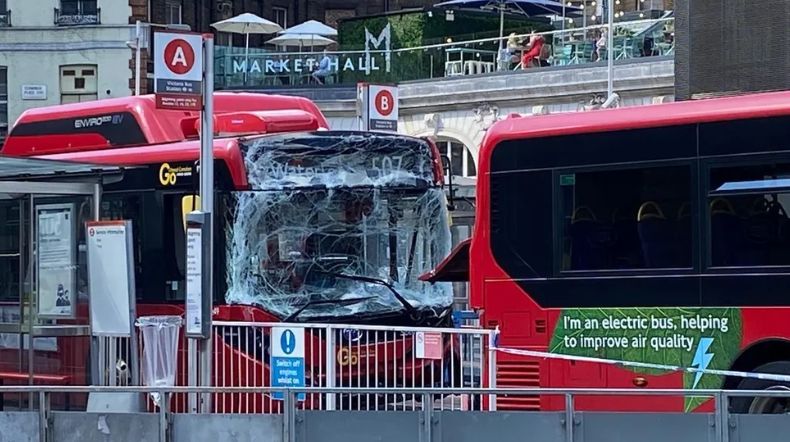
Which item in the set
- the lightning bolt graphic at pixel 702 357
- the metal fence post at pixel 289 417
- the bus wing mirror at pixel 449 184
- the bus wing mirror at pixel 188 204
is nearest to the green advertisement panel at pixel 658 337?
the lightning bolt graphic at pixel 702 357

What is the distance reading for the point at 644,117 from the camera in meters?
13.9

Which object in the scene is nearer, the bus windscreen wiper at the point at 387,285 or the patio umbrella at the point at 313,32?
the bus windscreen wiper at the point at 387,285

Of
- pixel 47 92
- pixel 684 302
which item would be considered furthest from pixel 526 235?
pixel 47 92

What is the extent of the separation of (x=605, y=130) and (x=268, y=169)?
3783 millimetres

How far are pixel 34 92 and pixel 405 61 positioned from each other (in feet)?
48.0

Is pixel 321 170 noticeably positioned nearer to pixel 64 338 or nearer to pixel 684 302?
pixel 64 338

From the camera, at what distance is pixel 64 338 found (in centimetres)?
1577

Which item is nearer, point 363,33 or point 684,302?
point 684,302

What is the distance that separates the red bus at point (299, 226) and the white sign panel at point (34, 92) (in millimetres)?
31122

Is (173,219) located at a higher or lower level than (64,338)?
higher

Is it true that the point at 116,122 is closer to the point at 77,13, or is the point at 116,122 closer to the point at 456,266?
the point at 456,266

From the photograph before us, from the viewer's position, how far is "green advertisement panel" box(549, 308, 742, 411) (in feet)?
43.6

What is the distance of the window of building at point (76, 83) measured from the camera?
48500mm

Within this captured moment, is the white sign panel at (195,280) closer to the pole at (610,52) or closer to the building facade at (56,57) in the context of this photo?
the pole at (610,52)
